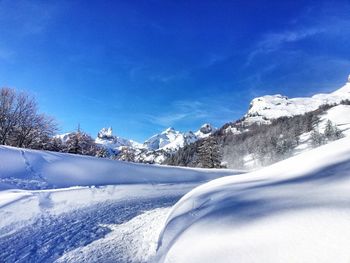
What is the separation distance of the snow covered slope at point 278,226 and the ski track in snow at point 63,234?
1.54 metres

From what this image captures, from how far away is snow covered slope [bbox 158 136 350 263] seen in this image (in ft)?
8.90

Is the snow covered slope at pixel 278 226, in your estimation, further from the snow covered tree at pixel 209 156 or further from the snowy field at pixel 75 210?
the snow covered tree at pixel 209 156

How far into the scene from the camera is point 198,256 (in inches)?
139

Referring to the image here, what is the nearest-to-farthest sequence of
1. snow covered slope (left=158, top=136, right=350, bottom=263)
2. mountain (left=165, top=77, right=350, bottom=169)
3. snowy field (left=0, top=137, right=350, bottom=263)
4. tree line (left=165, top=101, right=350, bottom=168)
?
snow covered slope (left=158, top=136, right=350, bottom=263)
snowy field (left=0, top=137, right=350, bottom=263)
tree line (left=165, top=101, right=350, bottom=168)
mountain (left=165, top=77, right=350, bottom=169)

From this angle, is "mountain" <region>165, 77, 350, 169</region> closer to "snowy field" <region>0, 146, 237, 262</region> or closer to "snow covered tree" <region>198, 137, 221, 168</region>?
"snow covered tree" <region>198, 137, 221, 168</region>

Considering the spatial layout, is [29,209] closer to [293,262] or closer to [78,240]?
[78,240]

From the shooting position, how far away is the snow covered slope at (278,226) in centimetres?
271

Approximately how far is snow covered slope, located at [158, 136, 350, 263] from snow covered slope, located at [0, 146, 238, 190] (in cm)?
842

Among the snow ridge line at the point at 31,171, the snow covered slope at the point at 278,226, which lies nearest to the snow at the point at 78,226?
the snow covered slope at the point at 278,226

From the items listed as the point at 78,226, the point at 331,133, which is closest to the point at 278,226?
the point at 78,226

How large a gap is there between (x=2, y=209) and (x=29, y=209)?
601mm

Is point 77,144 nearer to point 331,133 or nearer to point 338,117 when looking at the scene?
point 331,133

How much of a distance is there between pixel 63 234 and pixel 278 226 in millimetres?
4550

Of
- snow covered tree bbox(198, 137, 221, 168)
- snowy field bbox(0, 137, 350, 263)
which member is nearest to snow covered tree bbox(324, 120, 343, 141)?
snow covered tree bbox(198, 137, 221, 168)
